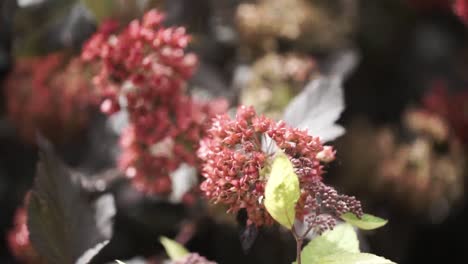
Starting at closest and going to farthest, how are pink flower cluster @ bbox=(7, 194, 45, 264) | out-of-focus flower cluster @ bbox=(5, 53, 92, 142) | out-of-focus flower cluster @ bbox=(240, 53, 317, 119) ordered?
1. pink flower cluster @ bbox=(7, 194, 45, 264)
2. out-of-focus flower cluster @ bbox=(240, 53, 317, 119)
3. out-of-focus flower cluster @ bbox=(5, 53, 92, 142)

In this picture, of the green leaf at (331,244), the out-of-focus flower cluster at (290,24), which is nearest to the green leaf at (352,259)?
the green leaf at (331,244)

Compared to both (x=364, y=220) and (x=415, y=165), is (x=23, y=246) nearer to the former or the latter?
(x=364, y=220)

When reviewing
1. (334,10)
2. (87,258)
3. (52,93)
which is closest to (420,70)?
(334,10)

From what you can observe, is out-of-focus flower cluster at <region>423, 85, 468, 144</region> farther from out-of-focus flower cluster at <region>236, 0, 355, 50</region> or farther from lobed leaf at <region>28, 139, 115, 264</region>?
lobed leaf at <region>28, 139, 115, 264</region>

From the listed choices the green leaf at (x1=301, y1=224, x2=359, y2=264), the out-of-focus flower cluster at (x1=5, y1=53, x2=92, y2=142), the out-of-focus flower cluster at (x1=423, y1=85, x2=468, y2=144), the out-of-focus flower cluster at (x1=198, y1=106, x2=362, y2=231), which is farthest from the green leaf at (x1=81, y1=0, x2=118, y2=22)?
the out-of-focus flower cluster at (x1=423, y1=85, x2=468, y2=144)

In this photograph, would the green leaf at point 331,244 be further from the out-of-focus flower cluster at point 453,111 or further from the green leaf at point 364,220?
the out-of-focus flower cluster at point 453,111

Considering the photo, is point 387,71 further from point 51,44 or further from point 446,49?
point 51,44

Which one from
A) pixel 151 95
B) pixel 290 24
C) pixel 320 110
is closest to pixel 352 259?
pixel 320 110

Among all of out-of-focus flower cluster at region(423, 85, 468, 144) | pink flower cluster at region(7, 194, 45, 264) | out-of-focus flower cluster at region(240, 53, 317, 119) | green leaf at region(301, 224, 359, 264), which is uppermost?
out-of-focus flower cluster at region(240, 53, 317, 119)
